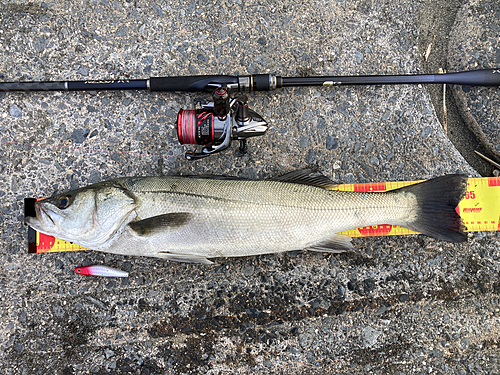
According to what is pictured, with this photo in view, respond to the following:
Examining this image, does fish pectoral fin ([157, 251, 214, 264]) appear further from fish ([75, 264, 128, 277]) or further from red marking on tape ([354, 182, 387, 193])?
red marking on tape ([354, 182, 387, 193])

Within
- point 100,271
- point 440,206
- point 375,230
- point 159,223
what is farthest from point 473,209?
point 100,271

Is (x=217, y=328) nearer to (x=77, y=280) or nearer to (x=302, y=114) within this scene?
(x=77, y=280)

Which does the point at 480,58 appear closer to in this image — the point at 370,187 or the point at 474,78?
the point at 474,78

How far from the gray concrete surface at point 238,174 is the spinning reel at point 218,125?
0.39 m

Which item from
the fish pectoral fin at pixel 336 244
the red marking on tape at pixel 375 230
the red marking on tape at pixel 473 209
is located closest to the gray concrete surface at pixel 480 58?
the red marking on tape at pixel 473 209

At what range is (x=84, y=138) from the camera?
8.96 ft

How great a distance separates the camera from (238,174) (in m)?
2.71

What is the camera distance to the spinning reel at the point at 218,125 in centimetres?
225

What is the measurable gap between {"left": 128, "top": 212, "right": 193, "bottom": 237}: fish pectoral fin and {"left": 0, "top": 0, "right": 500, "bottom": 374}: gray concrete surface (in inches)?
23.0

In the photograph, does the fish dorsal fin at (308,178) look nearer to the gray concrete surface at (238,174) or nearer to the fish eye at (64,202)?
the gray concrete surface at (238,174)

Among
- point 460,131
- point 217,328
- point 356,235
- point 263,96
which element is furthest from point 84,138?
point 460,131

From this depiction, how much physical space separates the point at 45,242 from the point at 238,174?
1743mm

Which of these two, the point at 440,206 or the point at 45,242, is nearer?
the point at 440,206

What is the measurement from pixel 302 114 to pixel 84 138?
197cm
